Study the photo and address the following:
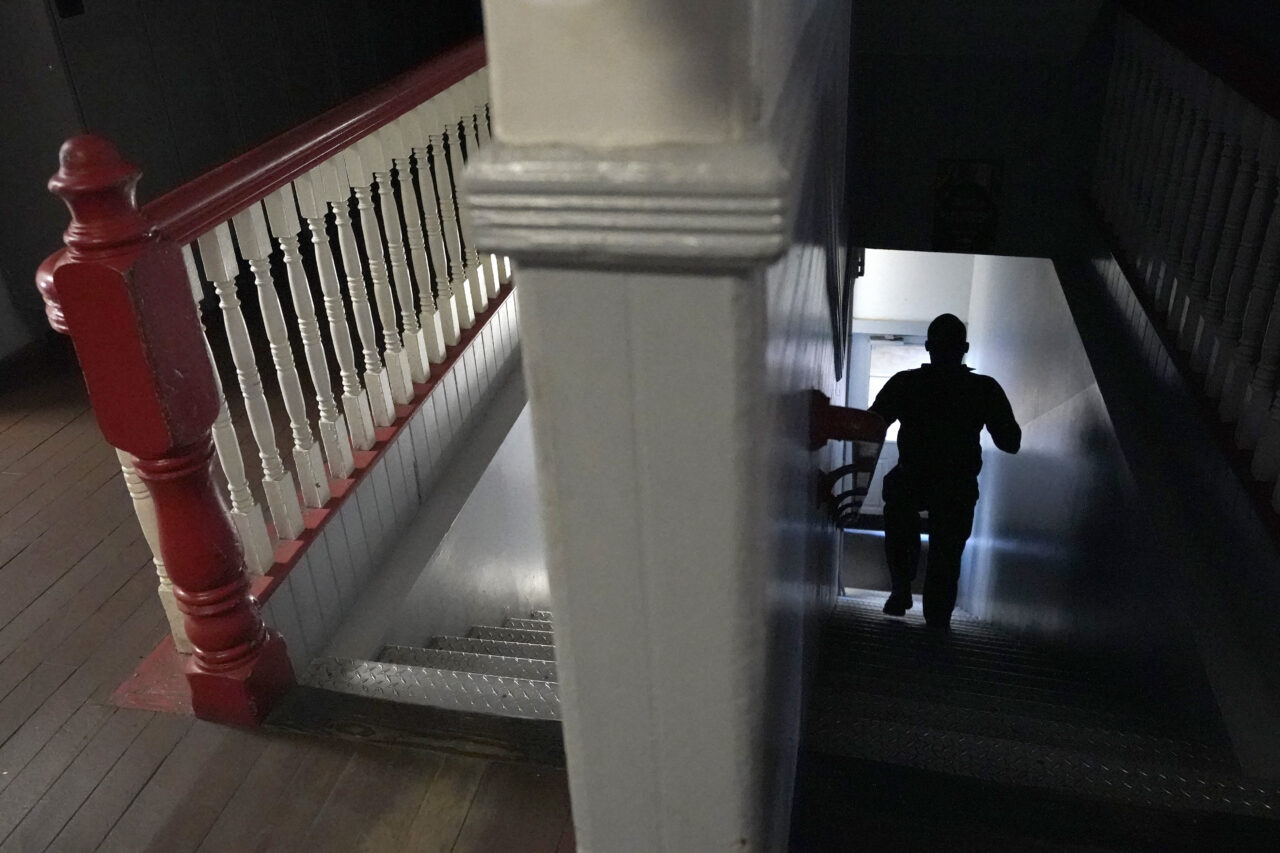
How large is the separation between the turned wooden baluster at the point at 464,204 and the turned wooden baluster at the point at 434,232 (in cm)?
10

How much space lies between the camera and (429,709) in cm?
197

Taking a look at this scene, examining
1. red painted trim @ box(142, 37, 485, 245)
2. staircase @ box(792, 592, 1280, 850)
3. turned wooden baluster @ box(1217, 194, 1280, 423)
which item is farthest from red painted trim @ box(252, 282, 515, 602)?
turned wooden baluster @ box(1217, 194, 1280, 423)

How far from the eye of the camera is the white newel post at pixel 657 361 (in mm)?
780

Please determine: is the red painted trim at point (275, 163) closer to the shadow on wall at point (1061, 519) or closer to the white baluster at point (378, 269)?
the white baluster at point (378, 269)

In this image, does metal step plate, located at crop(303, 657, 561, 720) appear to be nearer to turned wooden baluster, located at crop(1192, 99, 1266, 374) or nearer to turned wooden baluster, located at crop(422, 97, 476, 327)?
turned wooden baluster, located at crop(422, 97, 476, 327)

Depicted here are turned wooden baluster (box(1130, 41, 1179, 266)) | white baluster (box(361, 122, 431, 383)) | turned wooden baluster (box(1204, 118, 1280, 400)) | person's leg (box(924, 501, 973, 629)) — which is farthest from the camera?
person's leg (box(924, 501, 973, 629))

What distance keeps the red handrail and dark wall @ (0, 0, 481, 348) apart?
3.57 meters

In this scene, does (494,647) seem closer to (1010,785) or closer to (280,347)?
(280,347)

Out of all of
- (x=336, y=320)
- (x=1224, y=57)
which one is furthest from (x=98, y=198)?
(x=1224, y=57)

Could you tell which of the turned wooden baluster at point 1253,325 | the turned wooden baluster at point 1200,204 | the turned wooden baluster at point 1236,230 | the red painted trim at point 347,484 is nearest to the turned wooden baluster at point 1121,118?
the turned wooden baluster at point 1200,204

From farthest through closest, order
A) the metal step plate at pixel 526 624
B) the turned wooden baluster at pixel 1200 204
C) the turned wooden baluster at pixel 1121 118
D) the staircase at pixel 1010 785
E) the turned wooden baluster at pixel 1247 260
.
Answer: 1. the turned wooden baluster at pixel 1121 118
2. the metal step plate at pixel 526 624
3. the turned wooden baluster at pixel 1200 204
4. the turned wooden baluster at pixel 1247 260
5. the staircase at pixel 1010 785

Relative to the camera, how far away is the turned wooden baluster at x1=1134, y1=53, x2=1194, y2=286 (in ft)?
9.57

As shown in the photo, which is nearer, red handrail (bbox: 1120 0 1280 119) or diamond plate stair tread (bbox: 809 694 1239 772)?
diamond plate stair tread (bbox: 809 694 1239 772)

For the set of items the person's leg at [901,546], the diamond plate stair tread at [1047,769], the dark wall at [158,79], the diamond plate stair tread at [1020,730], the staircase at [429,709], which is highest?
the dark wall at [158,79]
